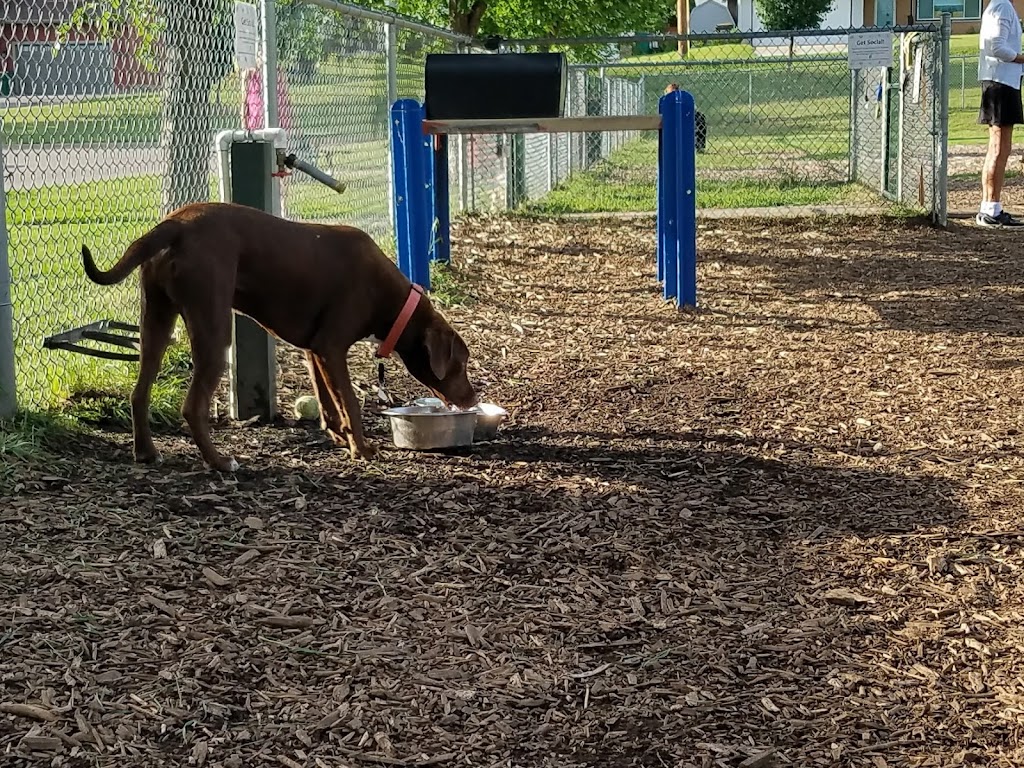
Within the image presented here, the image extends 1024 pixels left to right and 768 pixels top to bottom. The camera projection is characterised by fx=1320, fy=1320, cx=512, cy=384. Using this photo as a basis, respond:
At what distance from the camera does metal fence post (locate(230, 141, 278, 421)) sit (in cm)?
550

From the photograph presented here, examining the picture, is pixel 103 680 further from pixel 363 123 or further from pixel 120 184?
pixel 363 123

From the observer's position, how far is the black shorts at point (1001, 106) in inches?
477

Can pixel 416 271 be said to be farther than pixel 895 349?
Yes

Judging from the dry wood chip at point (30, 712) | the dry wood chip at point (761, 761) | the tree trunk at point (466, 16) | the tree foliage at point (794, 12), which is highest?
the tree foliage at point (794, 12)

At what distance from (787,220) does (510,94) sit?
5550 mm

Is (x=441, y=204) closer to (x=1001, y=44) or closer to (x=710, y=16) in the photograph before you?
(x=1001, y=44)

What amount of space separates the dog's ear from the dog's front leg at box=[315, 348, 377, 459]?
1.21 ft

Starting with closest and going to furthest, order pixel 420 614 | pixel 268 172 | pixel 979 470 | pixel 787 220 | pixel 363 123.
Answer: pixel 420 614
pixel 979 470
pixel 268 172
pixel 363 123
pixel 787 220

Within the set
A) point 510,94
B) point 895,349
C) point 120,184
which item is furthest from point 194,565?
point 510,94

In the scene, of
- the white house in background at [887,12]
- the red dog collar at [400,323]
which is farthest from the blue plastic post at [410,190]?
the white house in background at [887,12]

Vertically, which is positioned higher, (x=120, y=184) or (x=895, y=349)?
(x=120, y=184)

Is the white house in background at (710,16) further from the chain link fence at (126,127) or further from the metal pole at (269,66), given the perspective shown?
the metal pole at (269,66)

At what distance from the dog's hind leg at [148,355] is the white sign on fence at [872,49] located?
32.4 feet

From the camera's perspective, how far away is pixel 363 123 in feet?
32.9
